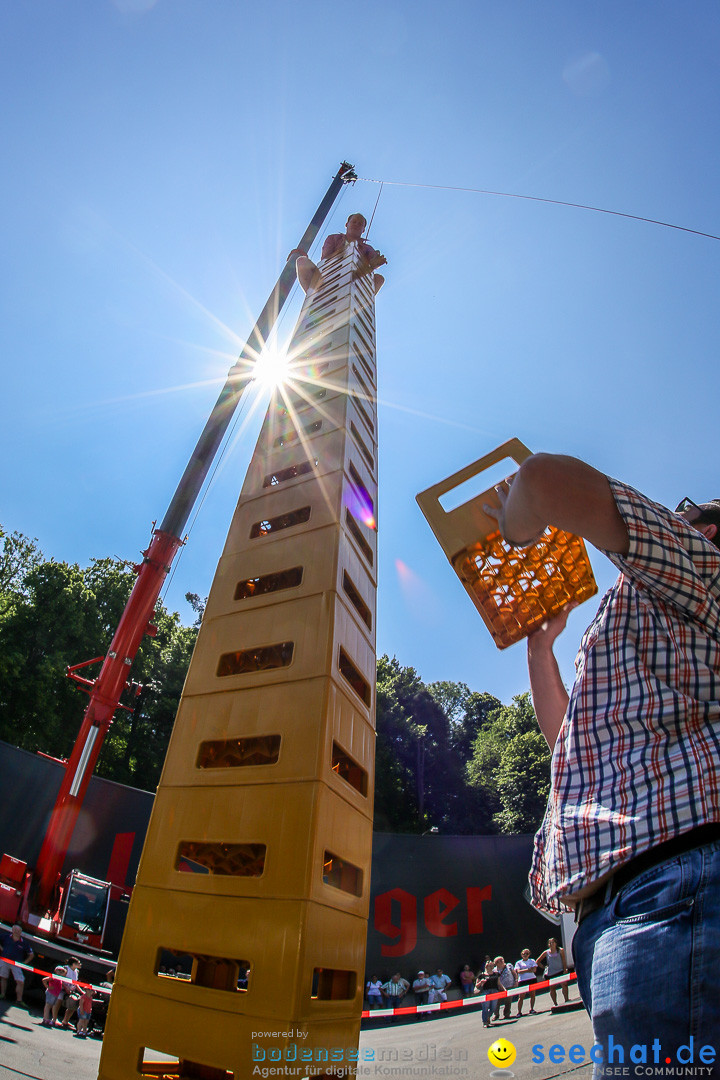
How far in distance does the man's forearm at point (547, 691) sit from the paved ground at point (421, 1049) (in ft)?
10.6

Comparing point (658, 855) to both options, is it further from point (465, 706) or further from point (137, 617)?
point (465, 706)

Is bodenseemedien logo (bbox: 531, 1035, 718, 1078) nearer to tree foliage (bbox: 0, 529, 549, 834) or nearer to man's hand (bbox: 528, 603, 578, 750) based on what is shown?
man's hand (bbox: 528, 603, 578, 750)

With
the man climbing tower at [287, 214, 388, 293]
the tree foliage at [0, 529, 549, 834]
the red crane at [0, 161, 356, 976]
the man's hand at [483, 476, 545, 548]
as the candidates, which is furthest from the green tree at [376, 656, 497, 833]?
the man's hand at [483, 476, 545, 548]

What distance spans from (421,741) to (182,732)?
33.2m

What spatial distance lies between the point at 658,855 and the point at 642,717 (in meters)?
0.25

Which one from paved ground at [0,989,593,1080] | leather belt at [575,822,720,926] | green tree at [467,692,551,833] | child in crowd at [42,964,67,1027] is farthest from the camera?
green tree at [467,692,551,833]

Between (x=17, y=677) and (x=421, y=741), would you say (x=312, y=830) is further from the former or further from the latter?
(x=421, y=741)

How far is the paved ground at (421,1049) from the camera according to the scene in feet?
15.7

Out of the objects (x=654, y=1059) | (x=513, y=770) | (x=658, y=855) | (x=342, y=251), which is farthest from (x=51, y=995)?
(x=513, y=770)

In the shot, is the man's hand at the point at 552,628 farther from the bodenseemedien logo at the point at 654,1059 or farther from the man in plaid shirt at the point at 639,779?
the bodenseemedien logo at the point at 654,1059

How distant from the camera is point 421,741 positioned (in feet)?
108

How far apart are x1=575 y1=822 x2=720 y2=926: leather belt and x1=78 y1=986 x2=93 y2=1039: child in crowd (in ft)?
31.3

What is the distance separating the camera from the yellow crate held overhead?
1956mm

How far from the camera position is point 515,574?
198 cm
